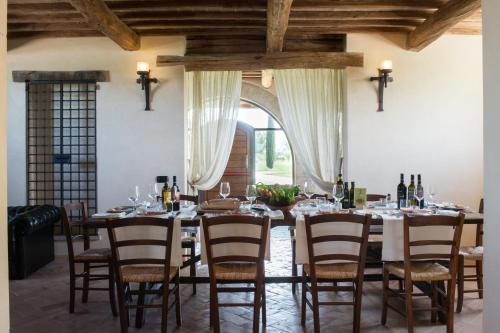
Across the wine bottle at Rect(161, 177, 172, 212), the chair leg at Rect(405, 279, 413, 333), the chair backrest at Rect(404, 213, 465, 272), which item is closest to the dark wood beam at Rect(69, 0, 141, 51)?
the wine bottle at Rect(161, 177, 172, 212)

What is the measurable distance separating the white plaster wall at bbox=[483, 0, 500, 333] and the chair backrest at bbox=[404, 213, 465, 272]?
1.04 metres

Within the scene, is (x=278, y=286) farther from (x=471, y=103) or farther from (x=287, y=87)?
(x=471, y=103)

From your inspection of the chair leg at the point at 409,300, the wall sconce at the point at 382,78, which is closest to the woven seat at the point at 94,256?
the chair leg at the point at 409,300

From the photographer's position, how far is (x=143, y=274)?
2824mm

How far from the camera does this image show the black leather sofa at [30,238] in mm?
4133

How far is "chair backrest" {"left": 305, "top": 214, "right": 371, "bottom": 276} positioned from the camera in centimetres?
268

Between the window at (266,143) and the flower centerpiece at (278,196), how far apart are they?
4670 millimetres

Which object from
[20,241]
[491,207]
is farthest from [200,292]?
[491,207]

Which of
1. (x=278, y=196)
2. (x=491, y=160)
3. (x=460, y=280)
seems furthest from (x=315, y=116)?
(x=491, y=160)

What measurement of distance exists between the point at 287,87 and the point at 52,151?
3086 mm

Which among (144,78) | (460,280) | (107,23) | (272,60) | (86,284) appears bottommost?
(86,284)

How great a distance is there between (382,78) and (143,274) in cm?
357

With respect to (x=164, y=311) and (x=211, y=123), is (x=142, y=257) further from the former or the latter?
(x=211, y=123)

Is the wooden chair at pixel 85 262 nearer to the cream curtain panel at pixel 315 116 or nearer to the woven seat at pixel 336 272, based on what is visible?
the woven seat at pixel 336 272
